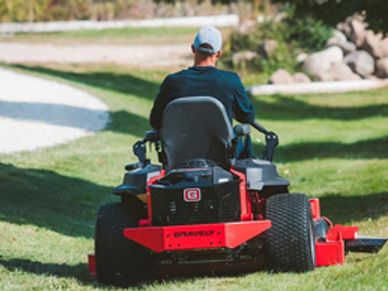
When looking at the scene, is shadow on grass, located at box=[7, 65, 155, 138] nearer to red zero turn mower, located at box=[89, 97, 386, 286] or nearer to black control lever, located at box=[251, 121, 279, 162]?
black control lever, located at box=[251, 121, 279, 162]

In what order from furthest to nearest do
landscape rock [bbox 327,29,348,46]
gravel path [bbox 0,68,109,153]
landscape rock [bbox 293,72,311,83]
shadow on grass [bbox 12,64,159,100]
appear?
landscape rock [bbox 327,29,348,46]
landscape rock [bbox 293,72,311,83]
shadow on grass [bbox 12,64,159,100]
gravel path [bbox 0,68,109,153]

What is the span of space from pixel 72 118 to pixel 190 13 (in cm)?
4525

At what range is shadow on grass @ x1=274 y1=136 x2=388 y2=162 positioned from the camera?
65.0 feet

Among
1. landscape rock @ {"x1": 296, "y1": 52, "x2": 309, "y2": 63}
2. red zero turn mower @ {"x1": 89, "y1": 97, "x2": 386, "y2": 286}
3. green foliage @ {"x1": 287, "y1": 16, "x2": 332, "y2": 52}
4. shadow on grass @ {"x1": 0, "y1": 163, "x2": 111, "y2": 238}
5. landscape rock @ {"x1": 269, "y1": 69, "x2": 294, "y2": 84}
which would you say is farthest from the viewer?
green foliage @ {"x1": 287, "y1": 16, "x2": 332, "y2": 52}

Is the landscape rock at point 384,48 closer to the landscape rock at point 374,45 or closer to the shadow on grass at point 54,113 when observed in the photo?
the landscape rock at point 374,45

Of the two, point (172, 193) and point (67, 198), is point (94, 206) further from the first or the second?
point (172, 193)

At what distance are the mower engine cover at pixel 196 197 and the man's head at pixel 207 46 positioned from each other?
2.80 feet

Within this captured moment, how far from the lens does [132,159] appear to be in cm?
1933

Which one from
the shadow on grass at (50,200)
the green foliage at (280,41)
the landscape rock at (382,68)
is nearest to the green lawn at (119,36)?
the green foliage at (280,41)

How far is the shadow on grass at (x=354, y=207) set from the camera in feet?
41.6

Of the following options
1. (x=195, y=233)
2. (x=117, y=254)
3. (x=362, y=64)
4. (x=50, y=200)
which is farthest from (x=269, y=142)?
(x=362, y=64)

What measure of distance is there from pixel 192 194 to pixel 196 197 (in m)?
0.03

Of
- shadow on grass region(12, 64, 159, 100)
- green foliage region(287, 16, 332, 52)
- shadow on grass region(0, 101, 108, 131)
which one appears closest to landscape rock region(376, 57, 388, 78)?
green foliage region(287, 16, 332, 52)

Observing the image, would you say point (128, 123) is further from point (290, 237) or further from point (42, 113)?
point (290, 237)
